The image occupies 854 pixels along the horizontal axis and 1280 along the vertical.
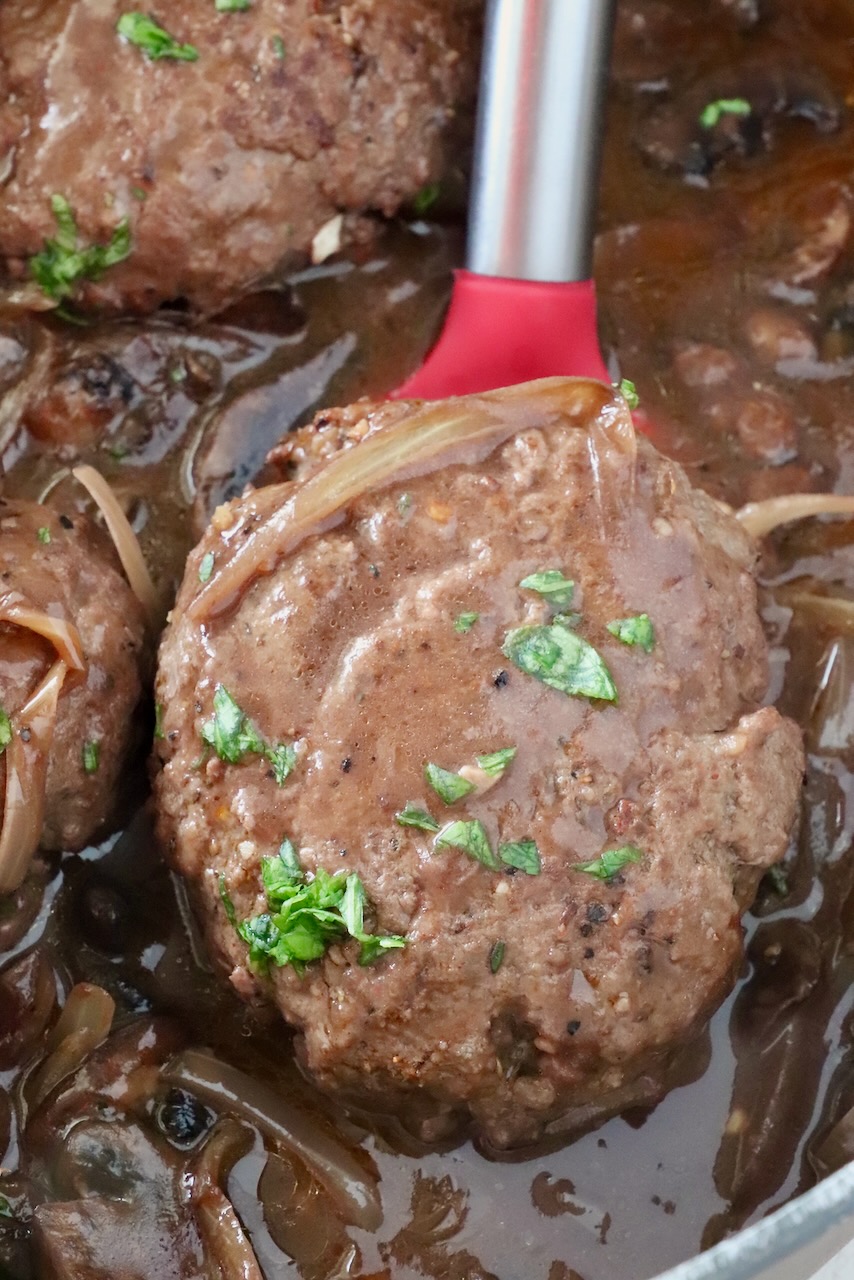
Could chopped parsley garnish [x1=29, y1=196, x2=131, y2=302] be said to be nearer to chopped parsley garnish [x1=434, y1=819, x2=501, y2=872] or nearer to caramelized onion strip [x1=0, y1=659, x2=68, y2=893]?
caramelized onion strip [x1=0, y1=659, x2=68, y2=893]

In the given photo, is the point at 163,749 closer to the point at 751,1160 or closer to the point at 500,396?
the point at 500,396

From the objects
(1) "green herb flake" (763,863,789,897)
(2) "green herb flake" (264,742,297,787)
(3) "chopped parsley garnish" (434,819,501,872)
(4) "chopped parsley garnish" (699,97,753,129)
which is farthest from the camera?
(4) "chopped parsley garnish" (699,97,753,129)

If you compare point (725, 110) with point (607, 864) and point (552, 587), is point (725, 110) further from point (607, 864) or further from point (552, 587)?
point (607, 864)

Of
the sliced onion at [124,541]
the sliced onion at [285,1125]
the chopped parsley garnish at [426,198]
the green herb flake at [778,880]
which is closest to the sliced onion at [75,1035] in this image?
the sliced onion at [285,1125]

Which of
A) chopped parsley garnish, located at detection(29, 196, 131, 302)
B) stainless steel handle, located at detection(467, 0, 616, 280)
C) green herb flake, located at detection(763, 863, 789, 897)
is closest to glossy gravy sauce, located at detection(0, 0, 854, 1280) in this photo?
green herb flake, located at detection(763, 863, 789, 897)

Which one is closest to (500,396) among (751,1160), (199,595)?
(199,595)

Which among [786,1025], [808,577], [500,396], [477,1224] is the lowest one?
[477,1224]

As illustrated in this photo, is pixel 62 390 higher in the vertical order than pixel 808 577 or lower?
higher
